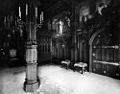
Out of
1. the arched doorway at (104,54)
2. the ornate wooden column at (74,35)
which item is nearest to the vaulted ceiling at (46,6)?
the ornate wooden column at (74,35)

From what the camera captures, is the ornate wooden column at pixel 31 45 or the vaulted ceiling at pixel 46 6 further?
the vaulted ceiling at pixel 46 6

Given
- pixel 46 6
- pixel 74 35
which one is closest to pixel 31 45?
pixel 74 35

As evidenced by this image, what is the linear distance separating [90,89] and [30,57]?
2.88m

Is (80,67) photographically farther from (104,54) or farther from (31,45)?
(31,45)

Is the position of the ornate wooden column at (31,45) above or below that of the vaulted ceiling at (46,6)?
below

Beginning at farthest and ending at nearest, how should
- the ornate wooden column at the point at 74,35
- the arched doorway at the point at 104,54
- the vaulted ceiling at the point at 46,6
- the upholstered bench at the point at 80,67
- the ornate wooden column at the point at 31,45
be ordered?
the vaulted ceiling at the point at 46,6 < the ornate wooden column at the point at 74,35 < the upholstered bench at the point at 80,67 < the arched doorway at the point at 104,54 < the ornate wooden column at the point at 31,45

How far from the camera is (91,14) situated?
608 cm

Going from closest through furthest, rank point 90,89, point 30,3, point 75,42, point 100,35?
point 30,3 < point 90,89 < point 100,35 < point 75,42

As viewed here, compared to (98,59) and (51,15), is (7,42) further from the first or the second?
(98,59)

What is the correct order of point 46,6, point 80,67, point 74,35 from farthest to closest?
1. point 46,6
2. point 74,35
3. point 80,67

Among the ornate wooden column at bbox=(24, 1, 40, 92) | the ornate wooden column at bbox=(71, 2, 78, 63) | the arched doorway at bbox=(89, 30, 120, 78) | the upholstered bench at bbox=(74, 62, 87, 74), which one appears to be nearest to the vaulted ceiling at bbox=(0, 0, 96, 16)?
the ornate wooden column at bbox=(71, 2, 78, 63)

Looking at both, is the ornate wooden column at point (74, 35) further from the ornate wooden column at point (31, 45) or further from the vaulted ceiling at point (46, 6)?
the ornate wooden column at point (31, 45)

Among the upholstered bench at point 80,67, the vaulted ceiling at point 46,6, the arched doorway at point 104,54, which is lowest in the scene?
the upholstered bench at point 80,67

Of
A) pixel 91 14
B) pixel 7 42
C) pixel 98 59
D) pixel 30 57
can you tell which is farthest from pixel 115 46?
pixel 7 42
